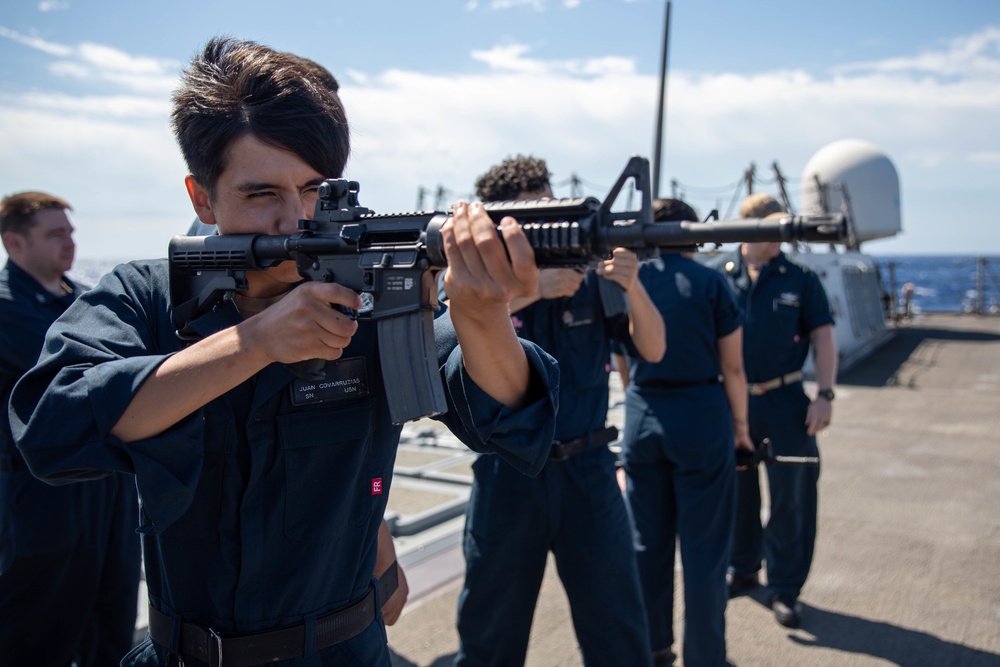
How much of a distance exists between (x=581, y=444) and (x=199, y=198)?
75.3 inches

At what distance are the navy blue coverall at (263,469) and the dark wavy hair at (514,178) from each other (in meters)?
1.78

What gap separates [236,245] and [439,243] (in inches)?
20.9

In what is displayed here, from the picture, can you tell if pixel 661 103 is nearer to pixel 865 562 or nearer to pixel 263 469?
pixel 865 562

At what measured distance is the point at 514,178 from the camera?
11.6ft

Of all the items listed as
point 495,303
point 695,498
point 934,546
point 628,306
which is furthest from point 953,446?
point 495,303

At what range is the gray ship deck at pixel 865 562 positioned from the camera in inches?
164

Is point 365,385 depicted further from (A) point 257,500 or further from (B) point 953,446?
(B) point 953,446

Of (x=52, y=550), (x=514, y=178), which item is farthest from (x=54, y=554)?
(x=514, y=178)

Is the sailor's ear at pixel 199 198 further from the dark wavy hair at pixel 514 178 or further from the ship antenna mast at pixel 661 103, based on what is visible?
the ship antenna mast at pixel 661 103

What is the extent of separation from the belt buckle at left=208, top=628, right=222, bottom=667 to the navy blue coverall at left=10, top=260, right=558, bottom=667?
4 centimetres

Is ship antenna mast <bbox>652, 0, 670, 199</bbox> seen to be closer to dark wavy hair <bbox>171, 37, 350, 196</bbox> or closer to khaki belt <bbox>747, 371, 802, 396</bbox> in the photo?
khaki belt <bbox>747, 371, 802, 396</bbox>

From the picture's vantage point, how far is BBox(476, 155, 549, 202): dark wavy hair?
11.6ft

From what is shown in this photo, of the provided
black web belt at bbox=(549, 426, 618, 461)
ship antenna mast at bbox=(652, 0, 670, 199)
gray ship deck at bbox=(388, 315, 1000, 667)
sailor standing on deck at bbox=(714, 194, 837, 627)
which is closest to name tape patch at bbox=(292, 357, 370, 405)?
black web belt at bbox=(549, 426, 618, 461)

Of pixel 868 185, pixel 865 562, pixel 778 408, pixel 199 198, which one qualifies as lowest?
pixel 865 562
